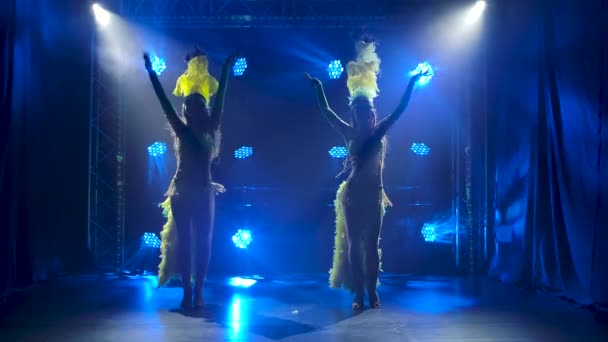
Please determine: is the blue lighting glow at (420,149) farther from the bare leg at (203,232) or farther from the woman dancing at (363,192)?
the bare leg at (203,232)

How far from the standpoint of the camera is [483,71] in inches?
288

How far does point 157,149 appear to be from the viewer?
7.56m

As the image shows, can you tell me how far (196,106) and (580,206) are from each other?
11.6 ft

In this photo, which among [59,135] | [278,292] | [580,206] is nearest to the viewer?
[580,206]

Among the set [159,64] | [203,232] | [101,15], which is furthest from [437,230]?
[101,15]

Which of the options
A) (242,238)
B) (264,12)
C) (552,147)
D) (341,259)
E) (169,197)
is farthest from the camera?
(242,238)

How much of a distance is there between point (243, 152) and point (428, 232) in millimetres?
2793

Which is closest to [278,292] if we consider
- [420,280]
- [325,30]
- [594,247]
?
[420,280]

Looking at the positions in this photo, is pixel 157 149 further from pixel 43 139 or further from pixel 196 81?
pixel 196 81

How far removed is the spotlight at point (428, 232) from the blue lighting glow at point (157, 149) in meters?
3.76

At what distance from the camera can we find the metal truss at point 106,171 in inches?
289

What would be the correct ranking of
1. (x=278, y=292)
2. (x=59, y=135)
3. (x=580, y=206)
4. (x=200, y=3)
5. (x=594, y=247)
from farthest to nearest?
(x=200, y=3) → (x=59, y=135) → (x=278, y=292) → (x=580, y=206) → (x=594, y=247)

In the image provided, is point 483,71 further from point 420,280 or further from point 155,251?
point 155,251

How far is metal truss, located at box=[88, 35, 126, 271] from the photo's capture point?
7328mm
